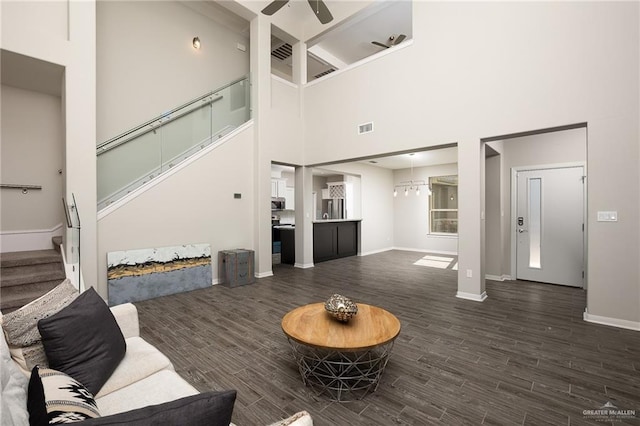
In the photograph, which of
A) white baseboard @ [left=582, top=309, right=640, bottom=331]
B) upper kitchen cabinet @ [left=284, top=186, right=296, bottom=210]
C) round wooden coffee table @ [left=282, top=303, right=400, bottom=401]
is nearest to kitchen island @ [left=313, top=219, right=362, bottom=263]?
upper kitchen cabinet @ [left=284, top=186, right=296, bottom=210]

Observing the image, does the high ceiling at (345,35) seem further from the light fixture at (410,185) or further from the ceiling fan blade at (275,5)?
the light fixture at (410,185)

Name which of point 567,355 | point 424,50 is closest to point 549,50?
point 424,50

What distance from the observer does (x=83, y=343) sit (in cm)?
148

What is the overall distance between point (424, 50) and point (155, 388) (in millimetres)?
5609

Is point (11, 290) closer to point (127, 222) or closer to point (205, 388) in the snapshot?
point (127, 222)

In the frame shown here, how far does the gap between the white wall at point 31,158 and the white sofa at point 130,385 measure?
13.3ft

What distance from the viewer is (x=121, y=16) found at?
5.23m

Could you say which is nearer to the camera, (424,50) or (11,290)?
(11,290)

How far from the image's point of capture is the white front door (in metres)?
5.06

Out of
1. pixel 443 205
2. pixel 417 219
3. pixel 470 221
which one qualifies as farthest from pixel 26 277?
pixel 443 205

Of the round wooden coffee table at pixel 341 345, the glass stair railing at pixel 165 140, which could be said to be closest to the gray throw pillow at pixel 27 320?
the round wooden coffee table at pixel 341 345

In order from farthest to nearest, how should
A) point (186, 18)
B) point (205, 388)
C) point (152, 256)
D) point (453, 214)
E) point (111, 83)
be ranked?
1. point (453, 214)
2. point (186, 18)
3. point (111, 83)
4. point (152, 256)
5. point (205, 388)

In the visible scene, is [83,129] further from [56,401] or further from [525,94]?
[525,94]

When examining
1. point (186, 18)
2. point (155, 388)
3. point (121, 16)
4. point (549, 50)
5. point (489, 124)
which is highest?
point (186, 18)
